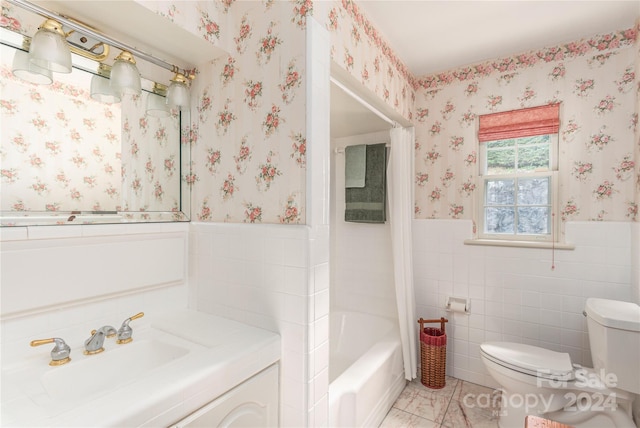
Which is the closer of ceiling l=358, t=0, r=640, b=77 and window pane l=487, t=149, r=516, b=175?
ceiling l=358, t=0, r=640, b=77

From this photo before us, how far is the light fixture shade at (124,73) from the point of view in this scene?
1.28 m

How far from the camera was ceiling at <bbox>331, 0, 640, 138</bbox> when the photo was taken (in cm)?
171

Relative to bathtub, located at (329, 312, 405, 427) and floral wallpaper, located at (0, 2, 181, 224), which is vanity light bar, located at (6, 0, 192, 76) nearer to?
floral wallpaper, located at (0, 2, 181, 224)

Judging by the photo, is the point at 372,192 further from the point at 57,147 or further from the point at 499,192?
the point at 57,147

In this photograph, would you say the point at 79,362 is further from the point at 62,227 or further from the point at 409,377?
the point at 409,377

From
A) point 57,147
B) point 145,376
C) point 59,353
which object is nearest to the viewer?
point 145,376

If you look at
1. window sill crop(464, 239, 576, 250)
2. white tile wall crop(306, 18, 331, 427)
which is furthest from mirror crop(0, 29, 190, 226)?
window sill crop(464, 239, 576, 250)

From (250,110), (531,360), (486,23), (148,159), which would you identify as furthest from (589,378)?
(148,159)

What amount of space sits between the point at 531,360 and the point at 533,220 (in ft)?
3.27

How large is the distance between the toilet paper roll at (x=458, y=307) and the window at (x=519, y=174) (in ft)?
1.86

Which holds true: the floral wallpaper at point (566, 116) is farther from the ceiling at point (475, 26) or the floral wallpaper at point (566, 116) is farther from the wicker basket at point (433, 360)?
the wicker basket at point (433, 360)

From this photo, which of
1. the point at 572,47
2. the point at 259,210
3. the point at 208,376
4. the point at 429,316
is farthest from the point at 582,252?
the point at 208,376

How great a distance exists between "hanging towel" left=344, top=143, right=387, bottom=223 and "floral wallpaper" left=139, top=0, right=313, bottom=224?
147cm

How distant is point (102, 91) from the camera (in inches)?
50.6
